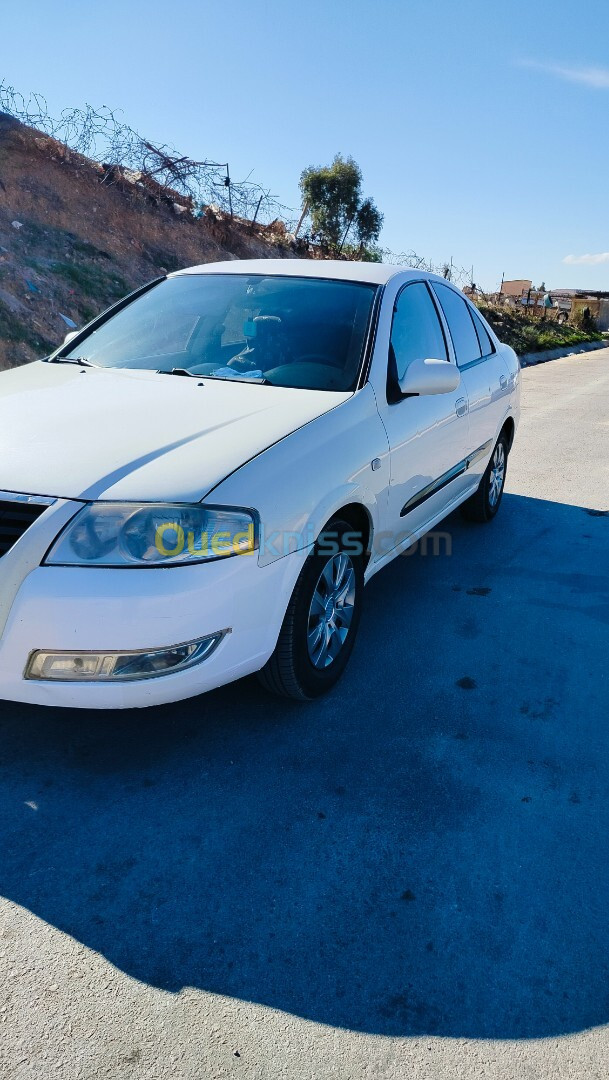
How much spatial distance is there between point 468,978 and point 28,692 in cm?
147

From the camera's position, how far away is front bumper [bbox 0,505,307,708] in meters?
2.41

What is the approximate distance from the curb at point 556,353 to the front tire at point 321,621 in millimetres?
17161

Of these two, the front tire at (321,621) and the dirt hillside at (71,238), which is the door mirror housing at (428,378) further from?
the dirt hillside at (71,238)

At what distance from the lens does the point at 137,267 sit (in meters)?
13.6

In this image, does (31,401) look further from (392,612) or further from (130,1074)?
(130,1074)

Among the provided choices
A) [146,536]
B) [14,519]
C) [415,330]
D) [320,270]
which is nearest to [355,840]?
[146,536]

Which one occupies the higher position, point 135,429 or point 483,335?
point 483,335

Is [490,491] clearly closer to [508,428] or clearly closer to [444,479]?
[508,428]

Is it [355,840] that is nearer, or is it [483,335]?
[355,840]

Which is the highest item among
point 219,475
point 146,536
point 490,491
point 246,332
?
point 246,332

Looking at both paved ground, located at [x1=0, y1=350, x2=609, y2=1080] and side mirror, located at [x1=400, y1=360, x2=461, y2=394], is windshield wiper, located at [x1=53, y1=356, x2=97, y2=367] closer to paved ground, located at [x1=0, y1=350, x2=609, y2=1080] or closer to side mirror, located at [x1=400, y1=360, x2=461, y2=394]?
side mirror, located at [x1=400, y1=360, x2=461, y2=394]

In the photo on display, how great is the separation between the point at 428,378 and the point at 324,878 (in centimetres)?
217

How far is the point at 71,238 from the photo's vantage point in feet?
41.7

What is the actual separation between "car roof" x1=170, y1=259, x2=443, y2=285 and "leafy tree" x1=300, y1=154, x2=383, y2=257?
32690 millimetres
